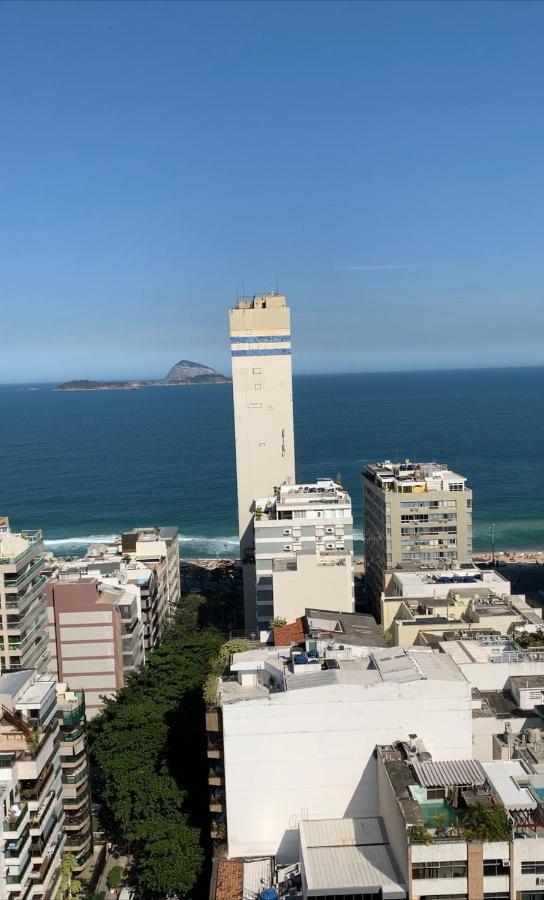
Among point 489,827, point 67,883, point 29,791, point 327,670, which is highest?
point 327,670

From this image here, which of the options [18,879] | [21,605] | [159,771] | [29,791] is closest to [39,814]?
[29,791]

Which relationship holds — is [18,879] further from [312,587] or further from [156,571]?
[156,571]

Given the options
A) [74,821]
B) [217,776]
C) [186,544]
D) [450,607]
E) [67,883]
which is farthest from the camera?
[186,544]

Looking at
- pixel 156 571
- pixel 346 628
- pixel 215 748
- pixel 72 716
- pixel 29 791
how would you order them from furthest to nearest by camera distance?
pixel 156 571 → pixel 346 628 → pixel 72 716 → pixel 29 791 → pixel 215 748

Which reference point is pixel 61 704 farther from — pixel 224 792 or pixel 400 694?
pixel 400 694

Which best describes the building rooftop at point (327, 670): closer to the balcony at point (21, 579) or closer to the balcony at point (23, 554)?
the balcony at point (21, 579)

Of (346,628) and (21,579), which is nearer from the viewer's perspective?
(346,628)

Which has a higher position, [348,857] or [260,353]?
[260,353]

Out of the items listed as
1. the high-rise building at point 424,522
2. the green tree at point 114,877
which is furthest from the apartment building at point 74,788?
the high-rise building at point 424,522

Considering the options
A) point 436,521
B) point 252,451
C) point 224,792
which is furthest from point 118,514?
point 224,792
